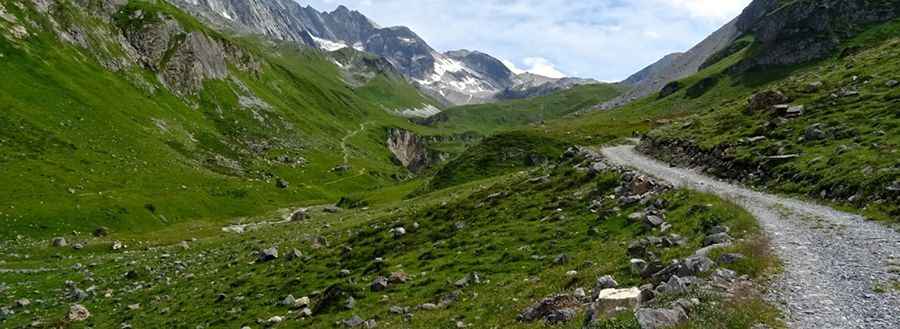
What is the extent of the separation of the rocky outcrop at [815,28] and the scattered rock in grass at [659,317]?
489 ft

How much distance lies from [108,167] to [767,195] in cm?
9330

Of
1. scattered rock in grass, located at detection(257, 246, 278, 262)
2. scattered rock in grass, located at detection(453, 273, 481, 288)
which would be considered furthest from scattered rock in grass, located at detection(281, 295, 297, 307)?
scattered rock in grass, located at detection(257, 246, 278, 262)

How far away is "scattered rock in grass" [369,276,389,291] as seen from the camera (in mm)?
25633

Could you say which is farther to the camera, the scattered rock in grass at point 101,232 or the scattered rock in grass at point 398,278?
the scattered rock in grass at point 101,232

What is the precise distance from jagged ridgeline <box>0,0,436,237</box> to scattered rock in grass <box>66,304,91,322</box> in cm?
3525

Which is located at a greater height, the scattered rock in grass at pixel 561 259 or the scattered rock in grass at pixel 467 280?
the scattered rock in grass at pixel 561 259

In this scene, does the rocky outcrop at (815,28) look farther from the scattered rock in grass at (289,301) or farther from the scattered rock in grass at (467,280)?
the scattered rock in grass at (289,301)

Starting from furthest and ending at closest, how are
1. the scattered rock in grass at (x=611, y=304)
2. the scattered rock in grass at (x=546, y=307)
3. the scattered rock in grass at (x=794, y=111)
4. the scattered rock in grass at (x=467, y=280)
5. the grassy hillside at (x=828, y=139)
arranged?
the scattered rock in grass at (x=794, y=111) → the grassy hillside at (x=828, y=139) → the scattered rock in grass at (x=467, y=280) → the scattered rock in grass at (x=546, y=307) → the scattered rock in grass at (x=611, y=304)

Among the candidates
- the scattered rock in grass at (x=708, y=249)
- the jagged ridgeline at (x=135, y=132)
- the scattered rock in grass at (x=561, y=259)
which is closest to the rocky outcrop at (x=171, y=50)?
the jagged ridgeline at (x=135, y=132)

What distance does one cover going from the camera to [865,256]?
18.3m

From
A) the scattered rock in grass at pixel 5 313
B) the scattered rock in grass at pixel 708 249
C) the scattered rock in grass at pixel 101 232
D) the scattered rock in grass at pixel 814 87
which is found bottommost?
the scattered rock in grass at pixel 101 232

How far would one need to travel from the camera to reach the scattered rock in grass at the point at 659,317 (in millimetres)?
12691

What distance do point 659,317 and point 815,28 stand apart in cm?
16004

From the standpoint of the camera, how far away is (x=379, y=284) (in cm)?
2580
